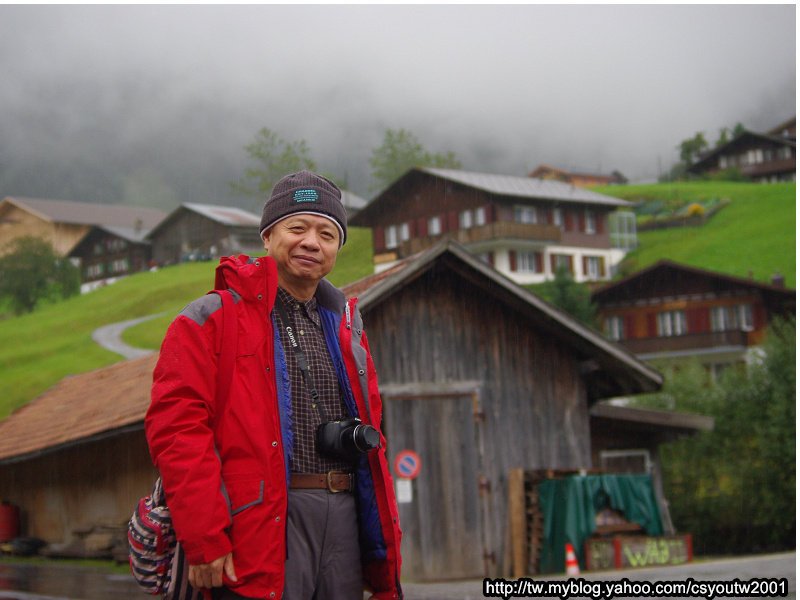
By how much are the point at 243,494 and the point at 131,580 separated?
9.25 m

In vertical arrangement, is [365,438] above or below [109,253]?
below

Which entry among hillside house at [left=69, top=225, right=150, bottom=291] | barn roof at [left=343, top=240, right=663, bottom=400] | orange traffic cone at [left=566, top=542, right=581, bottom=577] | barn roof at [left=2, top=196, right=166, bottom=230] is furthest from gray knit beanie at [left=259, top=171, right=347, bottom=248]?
barn roof at [left=2, top=196, right=166, bottom=230]

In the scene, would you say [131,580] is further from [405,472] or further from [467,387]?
[467,387]

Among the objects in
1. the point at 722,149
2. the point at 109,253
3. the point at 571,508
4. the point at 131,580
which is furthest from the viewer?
the point at 722,149

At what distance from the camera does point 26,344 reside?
32.4 metres

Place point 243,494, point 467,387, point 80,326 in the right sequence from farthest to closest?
1. point 80,326
2. point 467,387
3. point 243,494

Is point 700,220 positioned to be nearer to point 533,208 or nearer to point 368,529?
point 533,208

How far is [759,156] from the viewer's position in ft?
314

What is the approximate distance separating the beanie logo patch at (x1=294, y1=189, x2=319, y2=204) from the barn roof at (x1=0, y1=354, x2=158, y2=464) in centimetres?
1000

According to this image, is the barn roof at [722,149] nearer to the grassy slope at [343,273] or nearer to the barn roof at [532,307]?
the grassy slope at [343,273]

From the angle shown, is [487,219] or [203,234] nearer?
[203,234]

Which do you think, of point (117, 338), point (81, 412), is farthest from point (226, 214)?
point (81, 412)

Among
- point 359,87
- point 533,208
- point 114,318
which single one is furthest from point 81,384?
point 359,87

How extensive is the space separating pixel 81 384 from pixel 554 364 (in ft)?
30.9
